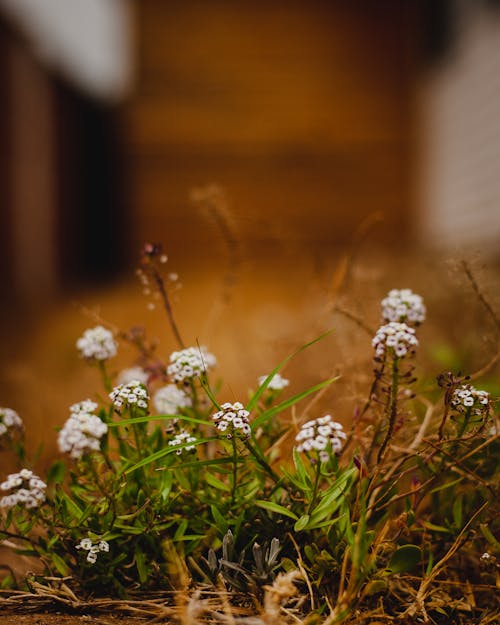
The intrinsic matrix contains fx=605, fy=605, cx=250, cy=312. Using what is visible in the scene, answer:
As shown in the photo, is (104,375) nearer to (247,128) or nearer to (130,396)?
(130,396)

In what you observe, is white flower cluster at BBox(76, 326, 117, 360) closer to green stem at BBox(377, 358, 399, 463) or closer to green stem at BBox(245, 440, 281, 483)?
green stem at BBox(245, 440, 281, 483)

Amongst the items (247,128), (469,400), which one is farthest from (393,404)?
(247,128)

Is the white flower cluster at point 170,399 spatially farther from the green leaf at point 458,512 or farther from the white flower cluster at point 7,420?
the green leaf at point 458,512

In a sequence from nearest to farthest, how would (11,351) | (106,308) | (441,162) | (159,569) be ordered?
(159,569)
(11,351)
(106,308)
(441,162)

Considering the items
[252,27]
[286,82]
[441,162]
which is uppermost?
[252,27]

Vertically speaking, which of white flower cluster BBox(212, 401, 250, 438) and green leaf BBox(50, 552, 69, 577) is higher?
white flower cluster BBox(212, 401, 250, 438)

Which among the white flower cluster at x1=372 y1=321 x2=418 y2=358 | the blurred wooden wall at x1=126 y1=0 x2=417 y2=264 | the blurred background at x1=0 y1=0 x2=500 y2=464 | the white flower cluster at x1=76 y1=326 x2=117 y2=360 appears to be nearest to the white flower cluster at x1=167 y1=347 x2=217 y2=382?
the white flower cluster at x1=76 y1=326 x2=117 y2=360

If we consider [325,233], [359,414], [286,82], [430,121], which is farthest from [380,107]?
[359,414]

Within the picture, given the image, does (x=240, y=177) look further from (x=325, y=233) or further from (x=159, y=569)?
(x=159, y=569)
